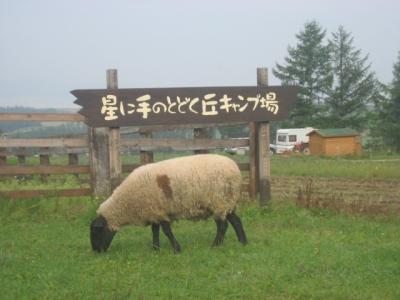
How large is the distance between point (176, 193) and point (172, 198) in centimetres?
10

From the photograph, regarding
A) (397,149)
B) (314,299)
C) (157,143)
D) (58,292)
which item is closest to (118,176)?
(157,143)

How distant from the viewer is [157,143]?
36.9ft

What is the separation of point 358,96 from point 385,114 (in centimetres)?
1296

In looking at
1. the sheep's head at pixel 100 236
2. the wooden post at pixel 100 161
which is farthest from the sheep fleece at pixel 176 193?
the wooden post at pixel 100 161

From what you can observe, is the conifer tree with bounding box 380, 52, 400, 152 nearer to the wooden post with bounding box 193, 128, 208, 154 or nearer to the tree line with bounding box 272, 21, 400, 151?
the tree line with bounding box 272, 21, 400, 151

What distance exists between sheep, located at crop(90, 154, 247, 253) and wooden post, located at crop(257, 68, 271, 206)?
122 inches

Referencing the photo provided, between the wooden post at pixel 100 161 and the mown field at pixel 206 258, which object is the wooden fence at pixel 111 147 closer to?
the wooden post at pixel 100 161

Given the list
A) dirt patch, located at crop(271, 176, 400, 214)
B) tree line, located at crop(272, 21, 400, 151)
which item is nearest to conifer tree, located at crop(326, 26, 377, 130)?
tree line, located at crop(272, 21, 400, 151)

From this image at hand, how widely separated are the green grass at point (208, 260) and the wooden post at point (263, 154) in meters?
0.68

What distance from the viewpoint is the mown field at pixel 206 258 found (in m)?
6.04

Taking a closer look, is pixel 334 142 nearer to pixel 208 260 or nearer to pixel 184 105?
pixel 184 105

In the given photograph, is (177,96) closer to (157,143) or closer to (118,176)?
(157,143)

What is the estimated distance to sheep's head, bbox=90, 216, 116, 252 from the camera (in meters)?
8.14

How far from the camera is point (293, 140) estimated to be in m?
51.8
